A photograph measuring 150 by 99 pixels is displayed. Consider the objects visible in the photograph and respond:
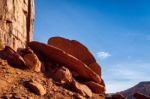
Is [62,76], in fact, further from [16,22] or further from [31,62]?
[16,22]

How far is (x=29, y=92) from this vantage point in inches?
836

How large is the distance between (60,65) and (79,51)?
7817 millimetres

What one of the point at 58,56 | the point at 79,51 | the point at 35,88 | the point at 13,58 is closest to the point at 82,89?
the point at 58,56

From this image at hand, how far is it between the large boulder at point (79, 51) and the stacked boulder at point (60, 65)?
11 centimetres

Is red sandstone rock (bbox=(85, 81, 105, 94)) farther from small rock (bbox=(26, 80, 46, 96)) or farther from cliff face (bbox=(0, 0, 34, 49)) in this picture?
small rock (bbox=(26, 80, 46, 96))

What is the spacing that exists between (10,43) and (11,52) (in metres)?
4.38

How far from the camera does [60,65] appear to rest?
93.9 feet

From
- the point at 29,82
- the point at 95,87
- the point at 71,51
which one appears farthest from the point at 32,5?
the point at 29,82

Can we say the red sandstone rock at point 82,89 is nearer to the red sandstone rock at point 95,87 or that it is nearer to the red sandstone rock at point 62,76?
the red sandstone rock at point 62,76

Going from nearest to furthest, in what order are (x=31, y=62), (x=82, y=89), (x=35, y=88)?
(x=35, y=88) < (x=31, y=62) < (x=82, y=89)

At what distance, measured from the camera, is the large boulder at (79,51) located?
36031mm

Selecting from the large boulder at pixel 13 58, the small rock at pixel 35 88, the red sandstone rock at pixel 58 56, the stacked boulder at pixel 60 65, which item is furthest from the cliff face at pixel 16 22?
the small rock at pixel 35 88

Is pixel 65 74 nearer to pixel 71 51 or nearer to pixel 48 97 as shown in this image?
pixel 48 97

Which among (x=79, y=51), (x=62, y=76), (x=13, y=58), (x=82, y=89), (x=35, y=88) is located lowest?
(x=82, y=89)
